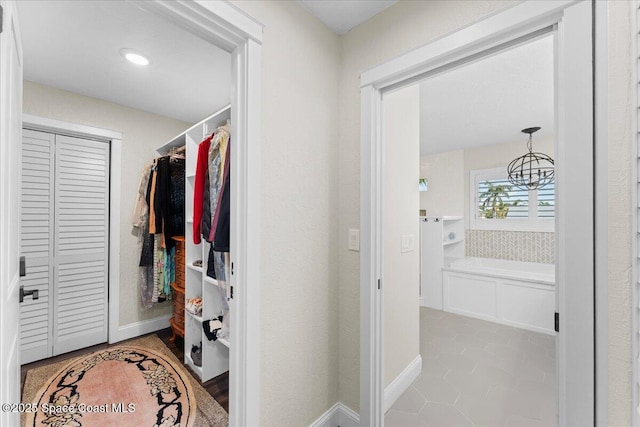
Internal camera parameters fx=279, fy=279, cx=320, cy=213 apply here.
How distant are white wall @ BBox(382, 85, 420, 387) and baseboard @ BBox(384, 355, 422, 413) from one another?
0.03 meters

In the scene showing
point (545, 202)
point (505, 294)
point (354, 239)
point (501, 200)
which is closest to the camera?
point (354, 239)

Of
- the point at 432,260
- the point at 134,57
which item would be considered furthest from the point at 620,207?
the point at 432,260

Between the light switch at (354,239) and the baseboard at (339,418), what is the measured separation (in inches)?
36.6

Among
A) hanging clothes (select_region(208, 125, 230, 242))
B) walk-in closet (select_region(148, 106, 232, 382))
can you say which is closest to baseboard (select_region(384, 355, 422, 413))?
walk-in closet (select_region(148, 106, 232, 382))

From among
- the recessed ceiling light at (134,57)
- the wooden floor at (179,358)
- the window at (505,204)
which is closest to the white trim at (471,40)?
the recessed ceiling light at (134,57)

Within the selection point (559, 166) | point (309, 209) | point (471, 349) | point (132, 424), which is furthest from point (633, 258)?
point (132, 424)

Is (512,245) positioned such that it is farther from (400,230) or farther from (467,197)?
(400,230)

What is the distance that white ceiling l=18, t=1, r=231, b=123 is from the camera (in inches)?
60.6

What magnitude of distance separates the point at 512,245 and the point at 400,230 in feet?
10.8

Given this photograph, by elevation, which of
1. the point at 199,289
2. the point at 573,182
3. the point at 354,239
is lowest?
the point at 199,289

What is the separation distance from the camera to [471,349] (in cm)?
270

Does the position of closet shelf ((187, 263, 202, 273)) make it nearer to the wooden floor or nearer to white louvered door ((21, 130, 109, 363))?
the wooden floor

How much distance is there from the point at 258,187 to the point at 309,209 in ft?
1.15

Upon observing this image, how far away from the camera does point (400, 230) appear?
78.1 inches
